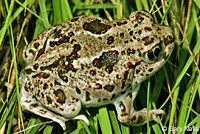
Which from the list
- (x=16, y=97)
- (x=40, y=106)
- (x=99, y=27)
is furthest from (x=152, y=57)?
(x=16, y=97)

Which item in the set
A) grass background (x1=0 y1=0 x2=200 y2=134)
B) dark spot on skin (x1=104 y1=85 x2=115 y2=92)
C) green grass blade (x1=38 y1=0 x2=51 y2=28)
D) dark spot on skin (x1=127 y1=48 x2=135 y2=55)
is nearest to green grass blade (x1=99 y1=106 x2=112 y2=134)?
grass background (x1=0 y1=0 x2=200 y2=134)

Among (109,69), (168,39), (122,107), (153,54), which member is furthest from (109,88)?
(168,39)

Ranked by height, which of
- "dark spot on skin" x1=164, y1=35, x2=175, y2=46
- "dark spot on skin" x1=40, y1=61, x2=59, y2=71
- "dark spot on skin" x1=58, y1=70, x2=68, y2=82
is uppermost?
"dark spot on skin" x1=164, y1=35, x2=175, y2=46

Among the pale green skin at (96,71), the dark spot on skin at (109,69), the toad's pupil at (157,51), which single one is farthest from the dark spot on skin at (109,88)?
the toad's pupil at (157,51)

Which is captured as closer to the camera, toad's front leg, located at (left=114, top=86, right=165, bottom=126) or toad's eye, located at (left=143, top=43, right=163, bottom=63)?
toad's eye, located at (left=143, top=43, right=163, bottom=63)

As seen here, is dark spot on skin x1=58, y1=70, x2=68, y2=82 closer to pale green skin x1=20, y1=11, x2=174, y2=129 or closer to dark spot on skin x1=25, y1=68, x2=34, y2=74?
→ pale green skin x1=20, y1=11, x2=174, y2=129

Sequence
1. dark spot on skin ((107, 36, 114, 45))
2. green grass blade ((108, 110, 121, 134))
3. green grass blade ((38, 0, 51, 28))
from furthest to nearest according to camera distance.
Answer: green grass blade ((38, 0, 51, 28)) → green grass blade ((108, 110, 121, 134)) → dark spot on skin ((107, 36, 114, 45))

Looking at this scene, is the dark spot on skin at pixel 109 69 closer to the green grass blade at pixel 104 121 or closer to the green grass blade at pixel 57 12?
the green grass blade at pixel 104 121
